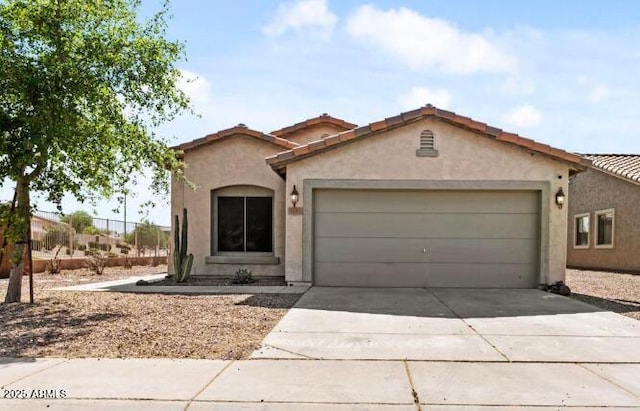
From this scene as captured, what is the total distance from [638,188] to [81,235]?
19911 mm

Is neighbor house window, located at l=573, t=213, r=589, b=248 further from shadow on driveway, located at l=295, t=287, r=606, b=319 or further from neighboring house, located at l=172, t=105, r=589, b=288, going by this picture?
shadow on driveway, located at l=295, t=287, r=606, b=319

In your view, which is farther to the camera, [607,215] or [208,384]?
[607,215]

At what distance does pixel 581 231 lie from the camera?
2261 centimetres

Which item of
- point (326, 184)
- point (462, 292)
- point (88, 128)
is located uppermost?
point (88, 128)

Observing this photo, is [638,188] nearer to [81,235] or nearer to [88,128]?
[88,128]

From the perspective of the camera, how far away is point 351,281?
41.8 ft

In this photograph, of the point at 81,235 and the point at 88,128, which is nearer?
the point at 88,128

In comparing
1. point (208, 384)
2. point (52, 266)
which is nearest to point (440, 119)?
point (208, 384)

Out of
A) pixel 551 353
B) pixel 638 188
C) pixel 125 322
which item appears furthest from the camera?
pixel 638 188

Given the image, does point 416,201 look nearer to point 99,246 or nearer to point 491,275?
point 491,275

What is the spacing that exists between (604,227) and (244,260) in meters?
14.2

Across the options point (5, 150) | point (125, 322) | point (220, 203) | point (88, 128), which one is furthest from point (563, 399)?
point (220, 203)

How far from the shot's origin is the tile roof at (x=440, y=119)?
1223 centimetres

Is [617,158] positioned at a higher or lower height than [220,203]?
higher
